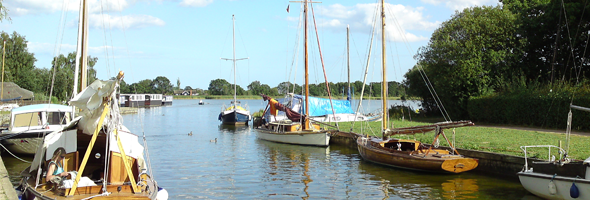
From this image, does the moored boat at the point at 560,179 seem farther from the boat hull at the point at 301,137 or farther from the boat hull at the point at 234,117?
the boat hull at the point at 234,117

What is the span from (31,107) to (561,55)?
34137 mm

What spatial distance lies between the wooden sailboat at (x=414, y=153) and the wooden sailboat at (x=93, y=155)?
34.3 feet

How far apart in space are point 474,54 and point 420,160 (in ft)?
66.4

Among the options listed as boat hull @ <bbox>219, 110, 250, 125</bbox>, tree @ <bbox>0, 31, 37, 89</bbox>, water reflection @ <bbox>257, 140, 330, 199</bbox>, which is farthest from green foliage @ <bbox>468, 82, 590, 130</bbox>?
tree @ <bbox>0, 31, 37, 89</bbox>

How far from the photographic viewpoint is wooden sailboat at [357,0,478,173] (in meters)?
17.4

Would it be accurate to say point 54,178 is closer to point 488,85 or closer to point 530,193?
point 530,193

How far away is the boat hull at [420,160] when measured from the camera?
679 inches

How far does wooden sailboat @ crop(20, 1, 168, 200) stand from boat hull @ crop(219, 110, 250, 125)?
3797cm

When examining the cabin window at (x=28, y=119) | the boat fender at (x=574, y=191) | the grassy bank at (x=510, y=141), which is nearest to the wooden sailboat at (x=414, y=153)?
the grassy bank at (x=510, y=141)

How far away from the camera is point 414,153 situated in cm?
1894

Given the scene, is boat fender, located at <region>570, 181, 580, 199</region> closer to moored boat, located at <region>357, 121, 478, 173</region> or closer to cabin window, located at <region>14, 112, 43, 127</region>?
moored boat, located at <region>357, 121, 478, 173</region>

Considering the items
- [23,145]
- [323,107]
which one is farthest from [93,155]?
[323,107]

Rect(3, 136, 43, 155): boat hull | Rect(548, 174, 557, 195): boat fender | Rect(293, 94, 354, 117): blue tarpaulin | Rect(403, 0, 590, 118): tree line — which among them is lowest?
Rect(548, 174, 557, 195): boat fender

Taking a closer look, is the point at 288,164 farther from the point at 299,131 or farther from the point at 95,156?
the point at 95,156
